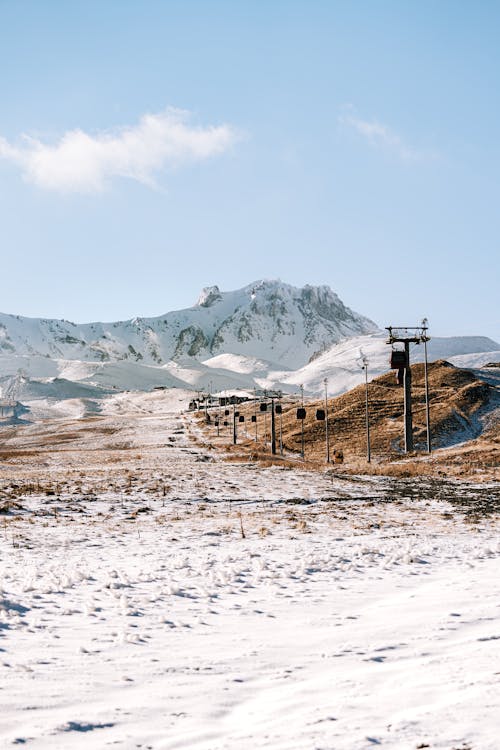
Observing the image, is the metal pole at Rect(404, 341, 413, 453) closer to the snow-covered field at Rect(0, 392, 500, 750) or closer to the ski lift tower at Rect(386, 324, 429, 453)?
the ski lift tower at Rect(386, 324, 429, 453)

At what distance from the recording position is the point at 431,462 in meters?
52.3

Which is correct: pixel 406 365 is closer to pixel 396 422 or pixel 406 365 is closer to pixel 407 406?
pixel 407 406

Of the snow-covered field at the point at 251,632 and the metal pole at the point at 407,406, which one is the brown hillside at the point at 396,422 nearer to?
the metal pole at the point at 407,406

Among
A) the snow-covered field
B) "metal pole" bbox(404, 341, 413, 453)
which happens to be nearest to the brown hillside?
"metal pole" bbox(404, 341, 413, 453)

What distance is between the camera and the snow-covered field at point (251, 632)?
6.63 meters

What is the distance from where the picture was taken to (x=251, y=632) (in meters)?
10.4

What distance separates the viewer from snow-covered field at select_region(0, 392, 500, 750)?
21.7 feet

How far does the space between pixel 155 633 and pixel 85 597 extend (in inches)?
110

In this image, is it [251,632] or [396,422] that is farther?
[396,422]

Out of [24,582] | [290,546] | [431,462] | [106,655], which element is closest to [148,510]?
[290,546]

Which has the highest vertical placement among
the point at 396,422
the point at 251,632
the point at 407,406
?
the point at 407,406

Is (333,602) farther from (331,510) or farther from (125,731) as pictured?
(331,510)

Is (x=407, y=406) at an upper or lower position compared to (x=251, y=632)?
upper

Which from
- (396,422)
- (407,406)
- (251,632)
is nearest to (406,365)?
(407,406)
